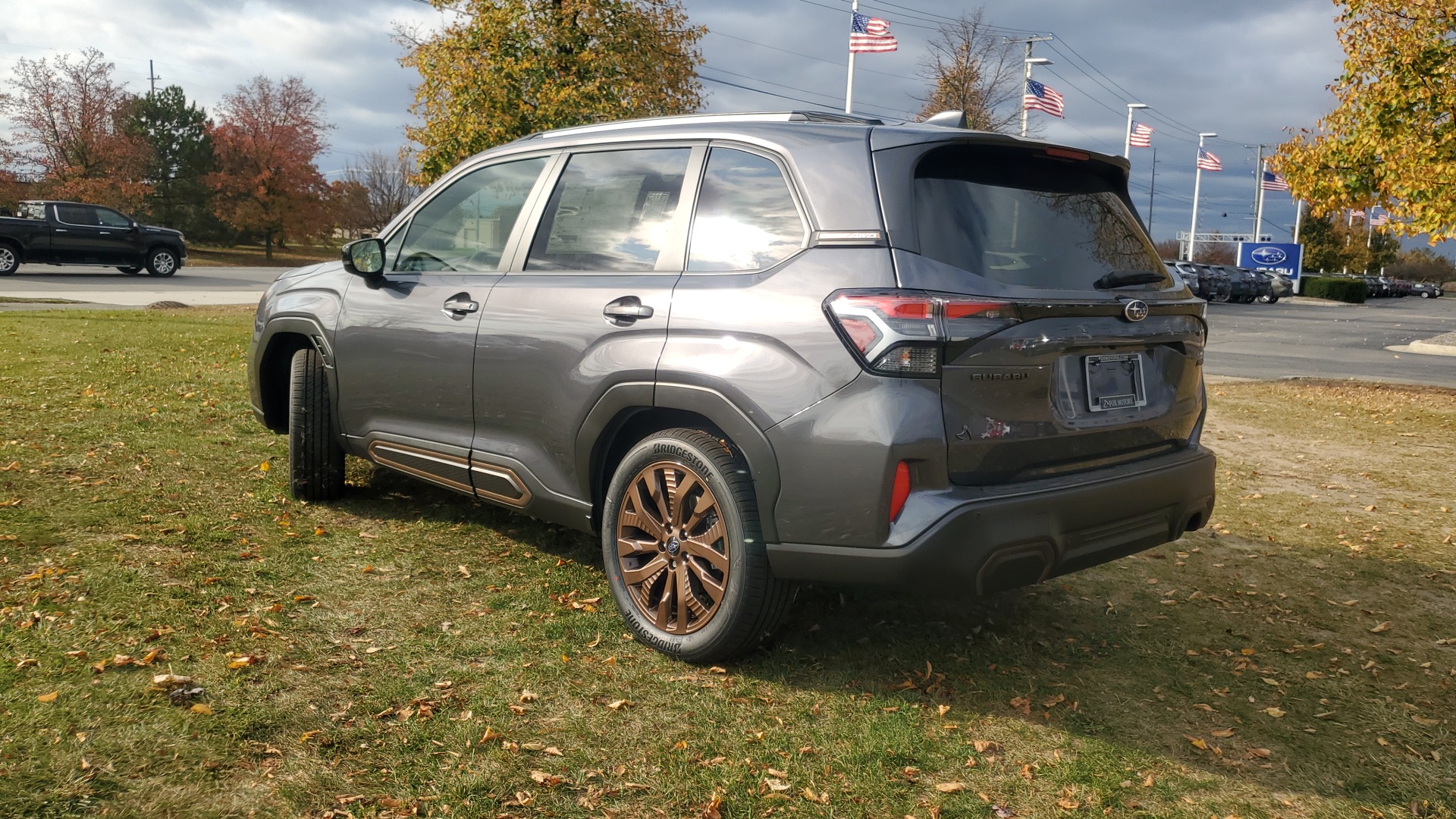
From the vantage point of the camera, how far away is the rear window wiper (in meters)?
3.65

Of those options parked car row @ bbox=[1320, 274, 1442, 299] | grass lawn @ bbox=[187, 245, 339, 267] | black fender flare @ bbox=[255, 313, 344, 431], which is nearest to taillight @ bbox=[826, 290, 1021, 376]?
black fender flare @ bbox=[255, 313, 344, 431]

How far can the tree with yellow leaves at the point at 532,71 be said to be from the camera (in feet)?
69.8

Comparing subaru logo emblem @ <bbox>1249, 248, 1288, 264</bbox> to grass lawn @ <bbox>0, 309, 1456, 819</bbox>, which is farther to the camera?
subaru logo emblem @ <bbox>1249, 248, 1288, 264</bbox>

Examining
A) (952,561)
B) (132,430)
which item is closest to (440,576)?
(952,561)

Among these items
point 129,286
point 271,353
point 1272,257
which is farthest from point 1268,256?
point 271,353

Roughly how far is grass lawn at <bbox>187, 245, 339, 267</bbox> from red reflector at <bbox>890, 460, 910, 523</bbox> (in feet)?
118

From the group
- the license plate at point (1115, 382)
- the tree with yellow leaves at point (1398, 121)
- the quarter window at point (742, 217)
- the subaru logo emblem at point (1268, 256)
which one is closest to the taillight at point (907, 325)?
the quarter window at point (742, 217)

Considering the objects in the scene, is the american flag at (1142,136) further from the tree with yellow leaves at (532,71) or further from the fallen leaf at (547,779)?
the fallen leaf at (547,779)

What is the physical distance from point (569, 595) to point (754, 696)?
3.84 feet

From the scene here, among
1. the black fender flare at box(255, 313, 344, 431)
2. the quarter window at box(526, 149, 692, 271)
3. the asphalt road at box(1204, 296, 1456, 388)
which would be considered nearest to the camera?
the quarter window at box(526, 149, 692, 271)

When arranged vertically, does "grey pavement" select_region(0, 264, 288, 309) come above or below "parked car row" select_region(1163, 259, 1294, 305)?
below

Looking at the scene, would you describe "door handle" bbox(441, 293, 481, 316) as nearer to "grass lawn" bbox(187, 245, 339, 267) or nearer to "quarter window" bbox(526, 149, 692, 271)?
"quarter window" bbox(526, 149, 692, 271)

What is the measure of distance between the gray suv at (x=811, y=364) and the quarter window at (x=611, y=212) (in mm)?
11

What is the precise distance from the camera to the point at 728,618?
355cm
